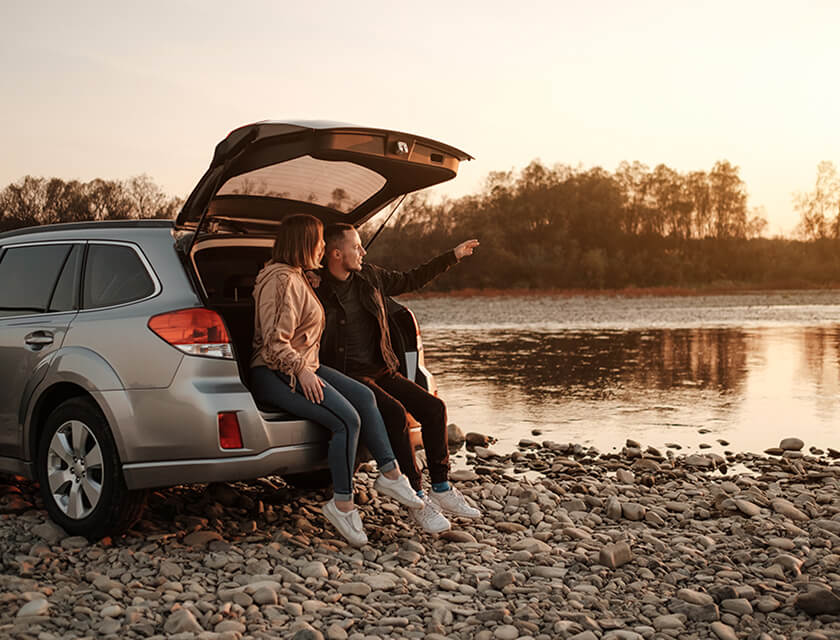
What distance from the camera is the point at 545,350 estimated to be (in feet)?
71.9

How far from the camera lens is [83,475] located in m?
5.46

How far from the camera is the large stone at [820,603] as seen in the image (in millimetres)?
4363

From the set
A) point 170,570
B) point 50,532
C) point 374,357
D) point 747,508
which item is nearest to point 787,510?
point 747,508

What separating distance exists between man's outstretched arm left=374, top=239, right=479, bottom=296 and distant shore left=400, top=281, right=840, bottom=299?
53765mm

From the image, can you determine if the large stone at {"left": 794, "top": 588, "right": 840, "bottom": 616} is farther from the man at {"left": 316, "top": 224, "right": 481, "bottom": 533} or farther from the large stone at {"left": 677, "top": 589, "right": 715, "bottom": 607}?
the man at {"left": 316, "top": 224, "right": 481, "bottom": 533}

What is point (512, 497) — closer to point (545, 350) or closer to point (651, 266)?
point (545, 350)

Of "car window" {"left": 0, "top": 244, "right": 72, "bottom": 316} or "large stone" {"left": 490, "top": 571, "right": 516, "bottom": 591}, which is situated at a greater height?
"car window" {"left": 0, "top": 244, "right": 72, "bottom": 316}

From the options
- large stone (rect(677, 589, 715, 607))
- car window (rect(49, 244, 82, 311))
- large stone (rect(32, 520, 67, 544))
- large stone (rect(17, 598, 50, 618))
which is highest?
car window (rect(49, 244, 82, 311))

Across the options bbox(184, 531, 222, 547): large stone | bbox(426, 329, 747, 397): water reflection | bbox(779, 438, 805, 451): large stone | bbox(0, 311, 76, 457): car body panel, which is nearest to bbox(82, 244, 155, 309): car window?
bbox(0, 311, 76, 457): car body panel

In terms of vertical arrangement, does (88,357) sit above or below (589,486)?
above

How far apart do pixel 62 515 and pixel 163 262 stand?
1.59 m

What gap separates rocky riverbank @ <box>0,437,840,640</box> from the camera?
431 centimetres

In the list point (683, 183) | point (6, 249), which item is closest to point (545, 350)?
point (6, 249)

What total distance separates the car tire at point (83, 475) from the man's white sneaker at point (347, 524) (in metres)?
1.07
